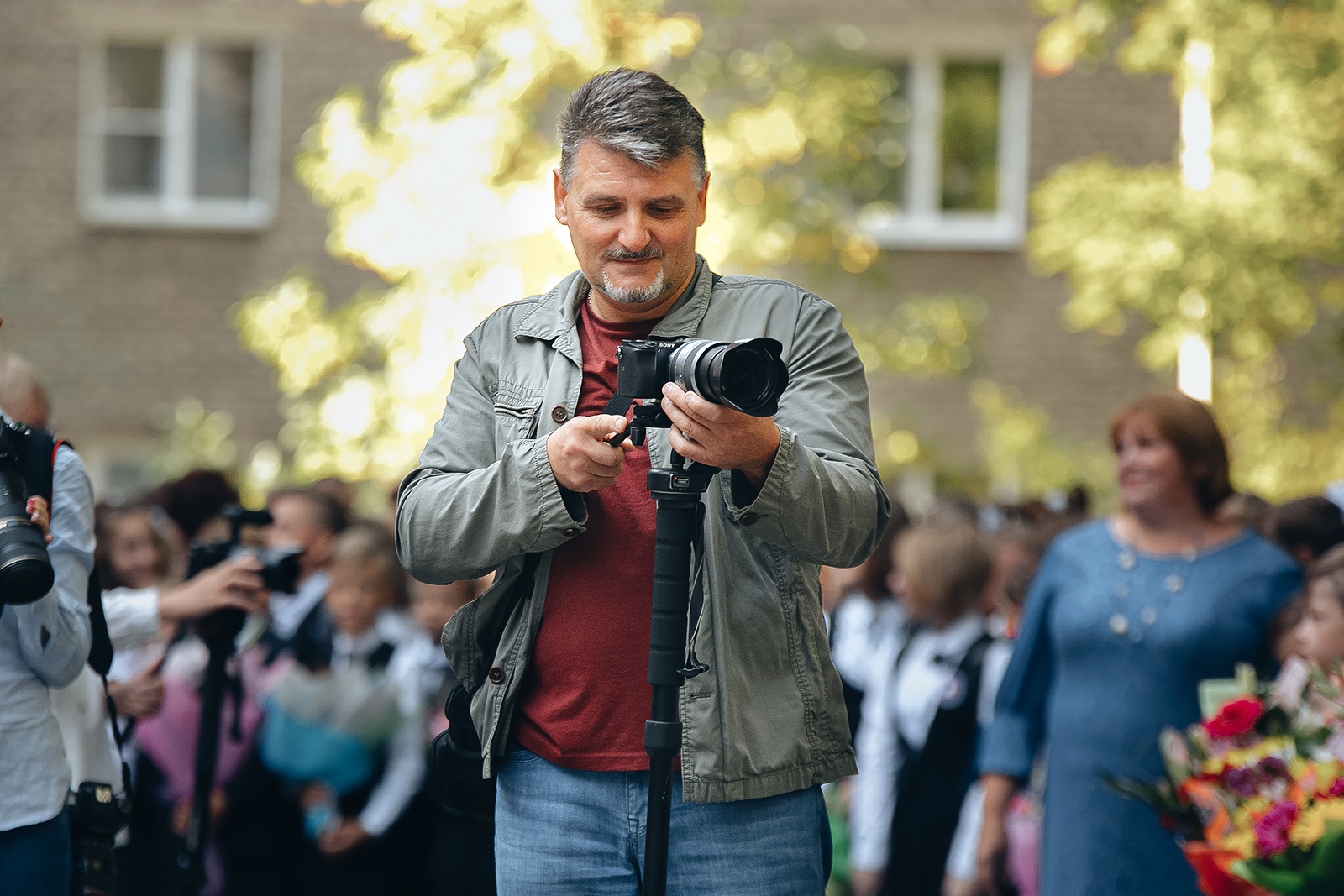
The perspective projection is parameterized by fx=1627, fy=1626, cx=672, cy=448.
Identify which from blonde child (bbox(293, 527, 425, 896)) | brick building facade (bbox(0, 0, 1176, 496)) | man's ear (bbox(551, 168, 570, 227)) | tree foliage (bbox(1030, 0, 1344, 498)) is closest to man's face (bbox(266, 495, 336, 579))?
blonde child (bbox(293, 527, 425, 896))

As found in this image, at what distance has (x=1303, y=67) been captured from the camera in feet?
32.9

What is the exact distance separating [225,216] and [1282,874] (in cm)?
1245

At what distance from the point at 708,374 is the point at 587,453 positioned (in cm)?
28

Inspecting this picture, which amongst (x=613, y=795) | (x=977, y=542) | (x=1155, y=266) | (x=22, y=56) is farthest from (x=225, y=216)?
(x=613, y=795)

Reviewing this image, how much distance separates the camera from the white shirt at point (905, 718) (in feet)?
20.9

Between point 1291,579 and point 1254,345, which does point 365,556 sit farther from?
point 1254,345

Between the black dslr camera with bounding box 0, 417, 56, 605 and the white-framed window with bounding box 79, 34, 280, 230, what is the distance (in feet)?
37.3

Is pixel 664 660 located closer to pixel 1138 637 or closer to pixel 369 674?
pixel 1138 637

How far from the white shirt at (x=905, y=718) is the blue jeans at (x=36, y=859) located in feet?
12.3

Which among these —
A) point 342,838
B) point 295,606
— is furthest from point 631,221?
point 295,606

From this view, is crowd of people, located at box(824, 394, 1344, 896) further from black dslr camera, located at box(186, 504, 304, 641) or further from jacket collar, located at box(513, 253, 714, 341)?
black dslr camera, located at box(186, 504, 304, 641)

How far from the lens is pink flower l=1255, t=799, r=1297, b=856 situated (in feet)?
10.4

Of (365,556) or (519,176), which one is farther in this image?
(519,176)

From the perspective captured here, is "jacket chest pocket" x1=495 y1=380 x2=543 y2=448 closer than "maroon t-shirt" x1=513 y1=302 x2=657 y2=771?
No
